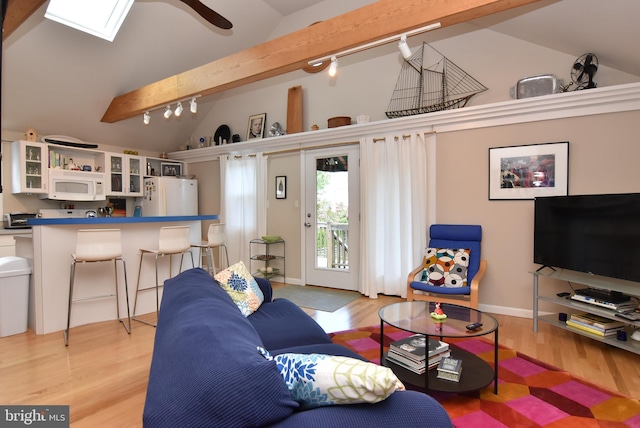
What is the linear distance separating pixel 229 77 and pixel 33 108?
3.01 metres

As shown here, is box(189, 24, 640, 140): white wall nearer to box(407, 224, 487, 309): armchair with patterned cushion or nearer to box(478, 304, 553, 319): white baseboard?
box(407, 224, 487, 309): armchair with patterned cushion

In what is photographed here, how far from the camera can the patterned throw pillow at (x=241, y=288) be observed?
235 centimetres

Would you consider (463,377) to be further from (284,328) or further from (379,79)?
(379,79)

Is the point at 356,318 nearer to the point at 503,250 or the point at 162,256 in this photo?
the point at 503,250

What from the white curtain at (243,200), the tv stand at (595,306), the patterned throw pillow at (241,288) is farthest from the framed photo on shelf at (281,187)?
the tv stand at (595,306)

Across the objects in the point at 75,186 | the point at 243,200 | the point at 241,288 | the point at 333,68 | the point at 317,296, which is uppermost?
the point at 333,68

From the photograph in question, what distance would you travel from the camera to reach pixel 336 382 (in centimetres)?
96

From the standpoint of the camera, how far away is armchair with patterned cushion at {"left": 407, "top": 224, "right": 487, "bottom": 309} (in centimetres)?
343

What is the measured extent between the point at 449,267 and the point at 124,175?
16.9ft

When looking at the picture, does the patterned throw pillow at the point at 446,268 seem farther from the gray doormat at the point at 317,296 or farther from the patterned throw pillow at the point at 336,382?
the patterned throw pillow at the point at 336,382

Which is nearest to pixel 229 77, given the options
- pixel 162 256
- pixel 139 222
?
pixel 139 222

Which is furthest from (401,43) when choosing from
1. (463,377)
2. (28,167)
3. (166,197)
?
(28,167)

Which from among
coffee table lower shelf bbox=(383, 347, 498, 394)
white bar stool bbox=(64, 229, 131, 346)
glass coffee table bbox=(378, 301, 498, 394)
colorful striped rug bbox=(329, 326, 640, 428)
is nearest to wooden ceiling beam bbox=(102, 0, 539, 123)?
white bar stool bbox=(64, 229, 131, 346)

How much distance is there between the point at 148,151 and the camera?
6.22 meters
